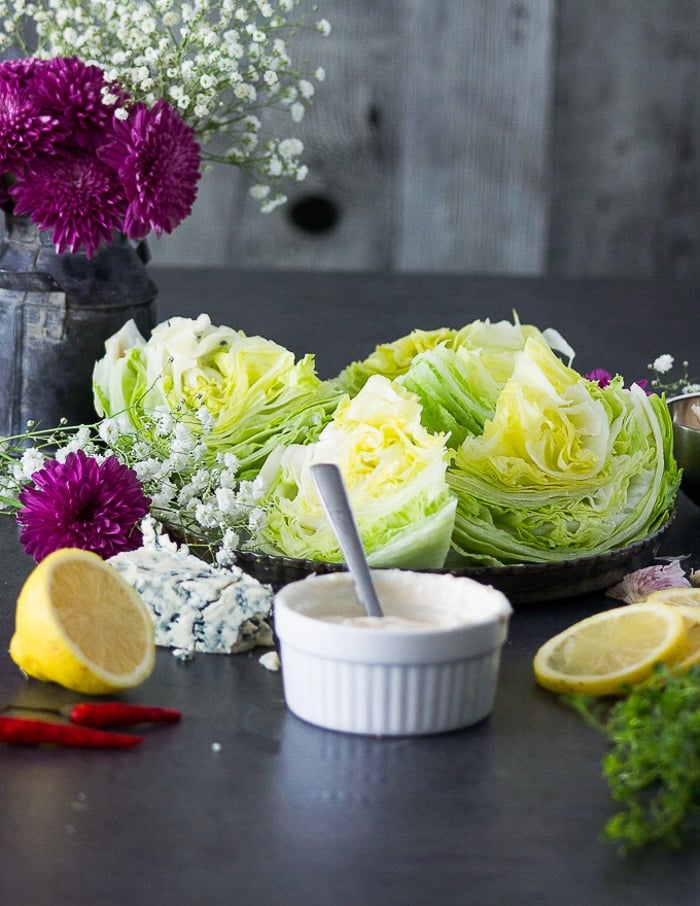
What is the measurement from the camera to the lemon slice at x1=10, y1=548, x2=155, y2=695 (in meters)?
0.98

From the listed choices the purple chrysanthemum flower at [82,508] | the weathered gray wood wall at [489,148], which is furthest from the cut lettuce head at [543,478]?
the weathered gray wood wall at [489,148]

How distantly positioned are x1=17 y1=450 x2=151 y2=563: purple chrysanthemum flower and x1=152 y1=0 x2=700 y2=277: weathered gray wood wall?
2.15 m

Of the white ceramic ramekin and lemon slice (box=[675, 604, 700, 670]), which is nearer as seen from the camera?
the white ceramic ramekin

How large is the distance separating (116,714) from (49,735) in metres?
0.05

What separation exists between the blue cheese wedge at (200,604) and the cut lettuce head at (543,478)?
190mm

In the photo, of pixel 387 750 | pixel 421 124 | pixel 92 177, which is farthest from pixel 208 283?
pixel 387 750

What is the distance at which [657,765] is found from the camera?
848 mm

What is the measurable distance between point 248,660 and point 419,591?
16cm

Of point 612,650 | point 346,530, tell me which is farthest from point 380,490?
point 612,650

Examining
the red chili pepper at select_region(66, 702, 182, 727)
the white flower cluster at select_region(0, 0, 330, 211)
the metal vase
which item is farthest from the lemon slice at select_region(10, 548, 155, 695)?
the white flower cluster at select_region(0, 0, 330, 211)

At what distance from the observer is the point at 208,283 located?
2686 mm

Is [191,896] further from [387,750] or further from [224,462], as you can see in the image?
[224,462]

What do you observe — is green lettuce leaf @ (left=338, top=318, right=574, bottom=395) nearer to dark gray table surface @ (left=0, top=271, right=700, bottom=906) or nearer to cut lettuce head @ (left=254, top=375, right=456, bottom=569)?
cut lettuce head @ (left=254, top=375, right=456, bottom=569)

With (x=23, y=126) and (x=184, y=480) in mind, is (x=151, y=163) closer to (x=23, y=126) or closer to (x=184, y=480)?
(x=23, y=126)
